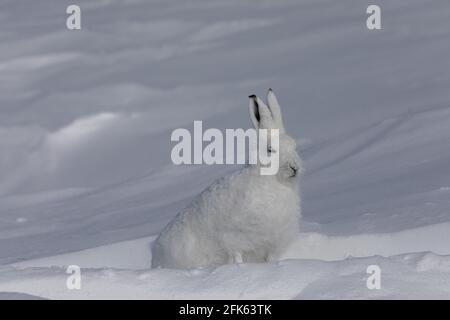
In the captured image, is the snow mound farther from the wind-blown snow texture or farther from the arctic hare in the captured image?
the arctic hare

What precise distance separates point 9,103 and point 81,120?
3.27ft

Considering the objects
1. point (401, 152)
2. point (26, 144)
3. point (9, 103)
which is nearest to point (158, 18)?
point (9, 103)

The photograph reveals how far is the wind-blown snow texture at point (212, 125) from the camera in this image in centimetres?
393

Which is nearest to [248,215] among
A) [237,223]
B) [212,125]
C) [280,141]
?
[237,223]

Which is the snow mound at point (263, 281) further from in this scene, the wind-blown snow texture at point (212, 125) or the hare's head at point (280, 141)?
the hare's head at point (280, 141)

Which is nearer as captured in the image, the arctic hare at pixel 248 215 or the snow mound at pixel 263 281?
the snow mound at pixel 263 281

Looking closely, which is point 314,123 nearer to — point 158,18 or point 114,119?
point 114,119

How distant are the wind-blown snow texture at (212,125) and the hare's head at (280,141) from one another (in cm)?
42

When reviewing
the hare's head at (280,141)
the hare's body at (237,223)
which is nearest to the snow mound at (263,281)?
the hare's body at (237,223)

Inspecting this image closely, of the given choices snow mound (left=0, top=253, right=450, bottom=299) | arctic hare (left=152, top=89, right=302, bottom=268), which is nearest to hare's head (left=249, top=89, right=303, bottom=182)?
arctic hare (left=152, top=89, right=302, bottom=268)

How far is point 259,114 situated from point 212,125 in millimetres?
4292

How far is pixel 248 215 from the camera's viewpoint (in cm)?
424

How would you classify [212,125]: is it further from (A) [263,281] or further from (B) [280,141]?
(A) [263,281]

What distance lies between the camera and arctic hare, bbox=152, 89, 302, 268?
4.25m
